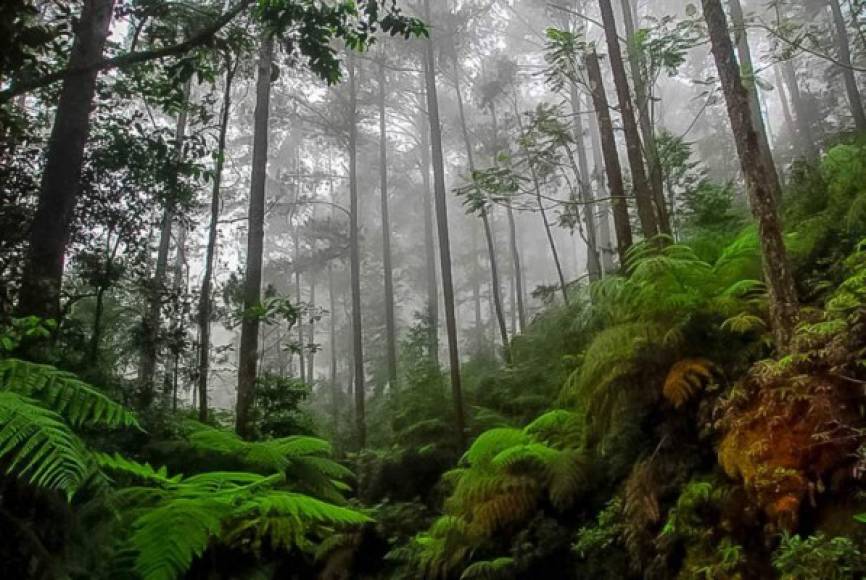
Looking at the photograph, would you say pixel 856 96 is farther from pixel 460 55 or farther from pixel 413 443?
pixel 413 443

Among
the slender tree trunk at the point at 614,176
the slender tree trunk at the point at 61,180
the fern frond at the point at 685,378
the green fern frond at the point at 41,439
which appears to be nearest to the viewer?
the green fern frond at the point at 41,439

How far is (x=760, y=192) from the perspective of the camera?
462 centimetres

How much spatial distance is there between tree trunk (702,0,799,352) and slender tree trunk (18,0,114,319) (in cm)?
611

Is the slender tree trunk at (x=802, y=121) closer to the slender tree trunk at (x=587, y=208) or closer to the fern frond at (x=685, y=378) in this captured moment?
the slender tree trunk at (x=587, y=208)

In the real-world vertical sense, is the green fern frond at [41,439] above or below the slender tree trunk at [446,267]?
below

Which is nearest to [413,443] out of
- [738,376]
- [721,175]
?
[738,376]

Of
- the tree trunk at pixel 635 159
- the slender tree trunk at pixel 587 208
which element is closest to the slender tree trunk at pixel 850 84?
the slender tree trunk at pixel 587 208

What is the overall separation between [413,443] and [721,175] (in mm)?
20521

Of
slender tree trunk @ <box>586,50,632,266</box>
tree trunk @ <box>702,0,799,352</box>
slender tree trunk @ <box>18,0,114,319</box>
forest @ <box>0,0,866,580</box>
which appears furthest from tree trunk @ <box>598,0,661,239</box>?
slender tree trunk @ <box>18,0,114,319</box>

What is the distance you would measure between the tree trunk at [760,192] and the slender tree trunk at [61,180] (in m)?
6.11

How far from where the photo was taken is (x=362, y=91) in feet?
64.6

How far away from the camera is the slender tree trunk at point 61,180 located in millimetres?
5465

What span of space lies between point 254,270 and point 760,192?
28.3ft

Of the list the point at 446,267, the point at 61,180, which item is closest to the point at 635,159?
the point at 446,267
